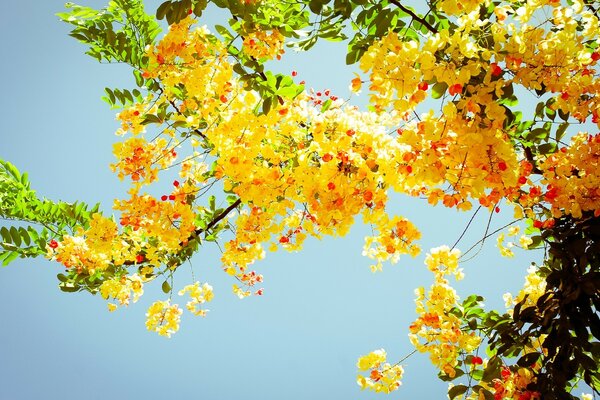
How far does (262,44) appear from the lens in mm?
1716

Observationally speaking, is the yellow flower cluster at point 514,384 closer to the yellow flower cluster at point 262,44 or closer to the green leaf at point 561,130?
the green leaf at point 561,130

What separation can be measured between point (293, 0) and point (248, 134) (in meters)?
0.56

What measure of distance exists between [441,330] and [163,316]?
63.1 inches

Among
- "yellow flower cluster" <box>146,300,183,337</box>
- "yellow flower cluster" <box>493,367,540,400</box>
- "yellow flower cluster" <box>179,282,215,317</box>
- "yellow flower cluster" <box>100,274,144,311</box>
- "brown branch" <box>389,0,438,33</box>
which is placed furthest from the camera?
"yellow flower cluster" <box>179,282,215,317</box>

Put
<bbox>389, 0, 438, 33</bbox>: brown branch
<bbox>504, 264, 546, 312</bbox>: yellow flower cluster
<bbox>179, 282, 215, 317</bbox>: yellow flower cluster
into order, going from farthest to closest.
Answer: <bbox>179, 282, 215, 317</bbox>: yellow flower cluster, <bbox>504, 264, 546, 312</bbox>: yellow flower cluster, <bbox>389, 0, 438, 33</bbox>: brown branch

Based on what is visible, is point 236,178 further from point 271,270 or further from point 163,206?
point 271,270

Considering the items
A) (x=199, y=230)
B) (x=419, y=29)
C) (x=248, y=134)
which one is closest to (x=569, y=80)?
(x=419, y=29)

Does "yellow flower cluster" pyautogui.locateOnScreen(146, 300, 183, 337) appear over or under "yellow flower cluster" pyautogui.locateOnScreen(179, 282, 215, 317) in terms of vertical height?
under

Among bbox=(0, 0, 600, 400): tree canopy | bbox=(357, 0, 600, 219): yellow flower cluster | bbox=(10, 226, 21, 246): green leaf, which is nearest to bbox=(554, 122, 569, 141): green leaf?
bbox=(0, 0, 600, 400): tree canopy

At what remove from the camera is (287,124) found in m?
1.91

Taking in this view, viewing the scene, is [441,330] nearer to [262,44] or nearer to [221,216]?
[221,216]

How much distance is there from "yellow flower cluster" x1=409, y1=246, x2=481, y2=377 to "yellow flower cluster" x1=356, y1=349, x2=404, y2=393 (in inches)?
9.7

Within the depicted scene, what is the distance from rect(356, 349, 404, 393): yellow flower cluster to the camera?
239 cm

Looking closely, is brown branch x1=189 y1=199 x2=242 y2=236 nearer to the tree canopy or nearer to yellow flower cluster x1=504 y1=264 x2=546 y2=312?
the tree canopy
